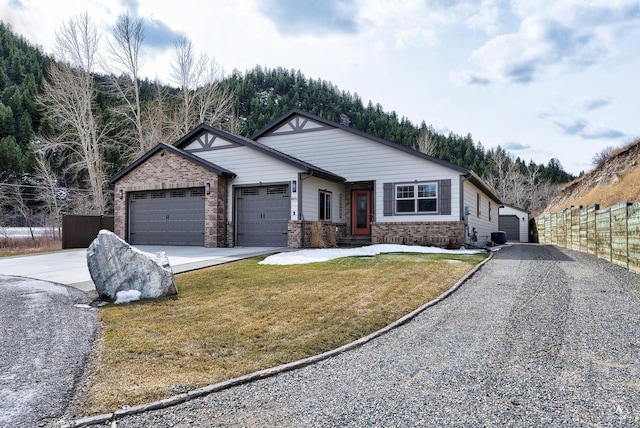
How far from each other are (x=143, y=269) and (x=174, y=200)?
1009cm

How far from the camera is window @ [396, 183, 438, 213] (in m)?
15.3

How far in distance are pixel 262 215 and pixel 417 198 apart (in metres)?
6.03

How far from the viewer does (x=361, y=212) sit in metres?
17.4

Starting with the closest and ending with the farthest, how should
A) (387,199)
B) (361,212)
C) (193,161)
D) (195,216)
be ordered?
1. (193,161)
2. (195,216)
3. (387,199)
4. (361,212)

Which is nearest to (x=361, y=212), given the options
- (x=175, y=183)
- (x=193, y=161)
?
(x=193, y=161)

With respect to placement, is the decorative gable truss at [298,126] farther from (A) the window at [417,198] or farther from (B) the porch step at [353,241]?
(B) the porch step at [353,241]

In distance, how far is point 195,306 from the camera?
5766 millimetres

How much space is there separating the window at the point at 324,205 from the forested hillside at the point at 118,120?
14799mm

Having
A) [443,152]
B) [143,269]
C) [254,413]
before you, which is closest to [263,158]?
[143,269]

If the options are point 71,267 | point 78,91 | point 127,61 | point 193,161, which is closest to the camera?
point 71,267

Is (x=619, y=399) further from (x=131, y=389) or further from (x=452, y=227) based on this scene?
(x=452, y=227)

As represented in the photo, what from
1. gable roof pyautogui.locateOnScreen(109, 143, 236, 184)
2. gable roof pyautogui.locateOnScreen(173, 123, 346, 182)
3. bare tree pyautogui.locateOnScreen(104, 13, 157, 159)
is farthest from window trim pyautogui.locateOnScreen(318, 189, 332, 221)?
bare tree pyautogui.locateOnScreen(104, 13, 157, 159)

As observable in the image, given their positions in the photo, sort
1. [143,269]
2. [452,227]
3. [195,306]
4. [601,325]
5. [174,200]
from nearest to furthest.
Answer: [601,325]
[195,306]
[143,269]
[452,227]
[174,200]

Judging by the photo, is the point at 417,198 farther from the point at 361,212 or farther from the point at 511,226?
the point at 511,226
